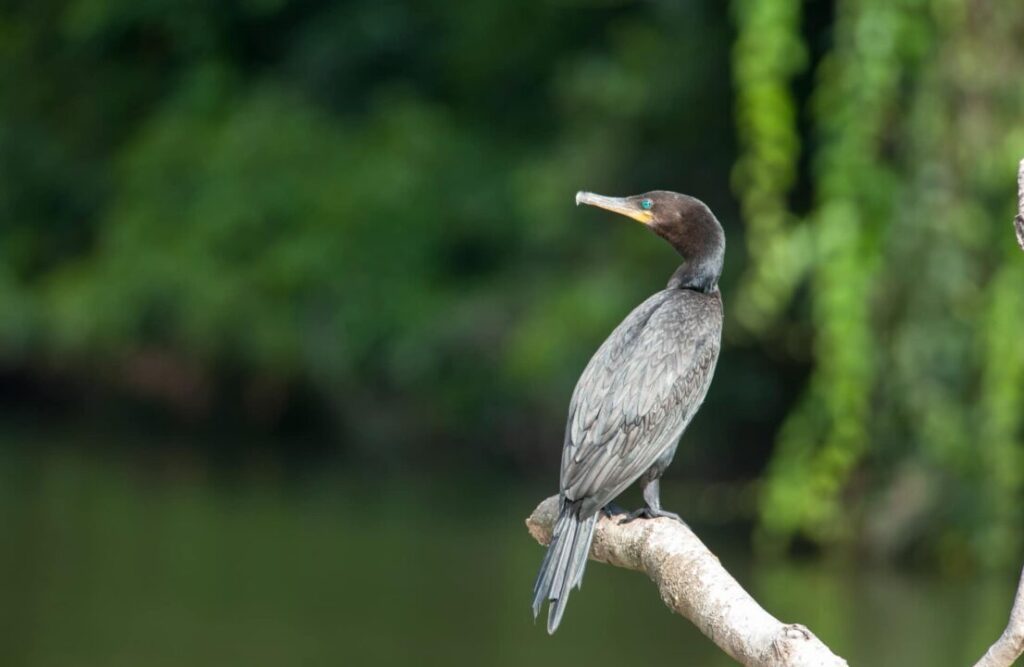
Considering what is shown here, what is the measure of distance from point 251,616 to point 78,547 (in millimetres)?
1505

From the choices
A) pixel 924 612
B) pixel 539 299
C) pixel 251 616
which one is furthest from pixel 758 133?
pixel 539 299

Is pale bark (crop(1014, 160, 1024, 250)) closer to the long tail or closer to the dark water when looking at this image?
the long tail

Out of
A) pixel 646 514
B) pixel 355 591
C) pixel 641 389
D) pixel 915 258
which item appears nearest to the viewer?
pixel 646 514

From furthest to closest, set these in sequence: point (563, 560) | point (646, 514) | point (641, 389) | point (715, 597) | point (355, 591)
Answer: point (355, 591), point (641, 389), point (646, 514), point (563, 560), point (715, 597)

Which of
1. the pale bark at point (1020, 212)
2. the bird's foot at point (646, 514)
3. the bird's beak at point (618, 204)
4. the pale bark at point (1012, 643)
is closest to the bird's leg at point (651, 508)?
the bird's foot at point (646, 514)

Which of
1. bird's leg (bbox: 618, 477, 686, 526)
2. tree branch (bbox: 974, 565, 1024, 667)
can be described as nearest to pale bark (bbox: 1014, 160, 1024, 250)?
tree branch (bbox: 974, 565, 1024, 667)

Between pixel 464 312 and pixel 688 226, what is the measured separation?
20.4 feet

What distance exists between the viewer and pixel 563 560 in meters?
2.91

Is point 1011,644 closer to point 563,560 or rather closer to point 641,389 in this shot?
point 563,560

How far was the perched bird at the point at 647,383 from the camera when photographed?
309 cm

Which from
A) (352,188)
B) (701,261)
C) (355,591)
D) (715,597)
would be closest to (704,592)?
(715,597)

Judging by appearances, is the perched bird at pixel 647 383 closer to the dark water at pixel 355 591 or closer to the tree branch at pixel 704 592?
the tree branch at pixel 704 592

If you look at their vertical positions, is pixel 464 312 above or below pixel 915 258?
below

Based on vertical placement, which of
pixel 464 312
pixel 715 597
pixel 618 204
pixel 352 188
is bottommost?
pixel 464 312
